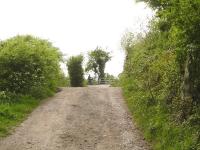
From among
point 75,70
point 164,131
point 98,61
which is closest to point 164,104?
point 164,131

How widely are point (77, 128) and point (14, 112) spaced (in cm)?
371

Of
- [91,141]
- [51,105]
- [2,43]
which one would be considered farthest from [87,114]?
[2,43]

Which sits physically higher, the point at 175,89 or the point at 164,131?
the point at 175,89

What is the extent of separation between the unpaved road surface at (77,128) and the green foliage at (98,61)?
31141 millimetres

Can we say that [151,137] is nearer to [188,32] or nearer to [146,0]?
[188,32]

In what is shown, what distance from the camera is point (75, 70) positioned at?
129 ft

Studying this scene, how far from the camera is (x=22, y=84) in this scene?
983 inches

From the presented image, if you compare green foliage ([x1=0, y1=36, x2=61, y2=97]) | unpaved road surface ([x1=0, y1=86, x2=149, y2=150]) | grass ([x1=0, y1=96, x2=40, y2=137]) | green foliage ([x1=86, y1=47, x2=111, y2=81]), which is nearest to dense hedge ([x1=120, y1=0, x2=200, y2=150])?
unpaved road surface ([x1=0, y1=86, x2=149, y2=150])

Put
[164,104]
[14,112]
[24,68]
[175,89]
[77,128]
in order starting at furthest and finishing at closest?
[24,68], [14,112], [77,128], [164,104], [175,89]

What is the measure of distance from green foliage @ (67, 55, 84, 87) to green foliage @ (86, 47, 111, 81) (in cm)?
1622

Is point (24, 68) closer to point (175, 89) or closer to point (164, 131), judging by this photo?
point (175, 89)

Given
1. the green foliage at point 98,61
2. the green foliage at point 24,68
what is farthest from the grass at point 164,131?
the green foliage at point 98,61

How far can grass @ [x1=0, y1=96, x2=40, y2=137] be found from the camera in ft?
59.7

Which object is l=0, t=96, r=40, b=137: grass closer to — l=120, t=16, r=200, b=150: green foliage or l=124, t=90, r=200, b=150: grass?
l=120, t=16, r=200, b=150: green foliage
